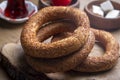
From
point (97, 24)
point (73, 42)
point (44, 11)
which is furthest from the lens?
point (97, 24)

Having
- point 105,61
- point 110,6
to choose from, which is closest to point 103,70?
point 105,61

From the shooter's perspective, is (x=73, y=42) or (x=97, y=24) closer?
(x=73, y=42)

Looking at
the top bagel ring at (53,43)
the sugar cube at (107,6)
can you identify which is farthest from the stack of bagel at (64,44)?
the sugar cube at (107,6)

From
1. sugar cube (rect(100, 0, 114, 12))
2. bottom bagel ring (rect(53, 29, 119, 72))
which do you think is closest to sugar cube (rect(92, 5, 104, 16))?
sugar cube (rect(100, 0, 114, 12))

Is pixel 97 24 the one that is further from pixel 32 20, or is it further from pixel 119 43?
pixel 32 20

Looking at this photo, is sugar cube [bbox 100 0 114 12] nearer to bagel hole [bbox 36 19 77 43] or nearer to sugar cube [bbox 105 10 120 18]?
sugar cube [bbox 105 10 120 18]

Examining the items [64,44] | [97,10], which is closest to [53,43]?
[64,44]

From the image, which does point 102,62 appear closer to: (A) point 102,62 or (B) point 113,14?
(A) point 102,62
